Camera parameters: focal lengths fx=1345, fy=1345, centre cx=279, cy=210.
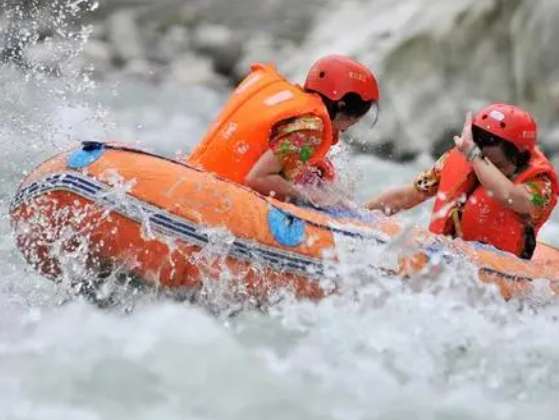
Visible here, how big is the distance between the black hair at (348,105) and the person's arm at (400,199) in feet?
2.47

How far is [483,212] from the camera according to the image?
6.29 m

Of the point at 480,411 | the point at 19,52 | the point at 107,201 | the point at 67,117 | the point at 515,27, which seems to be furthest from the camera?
the point at 19,52

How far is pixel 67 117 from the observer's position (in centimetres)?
1050

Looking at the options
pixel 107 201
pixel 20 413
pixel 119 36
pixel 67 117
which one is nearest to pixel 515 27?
pixel 67 117

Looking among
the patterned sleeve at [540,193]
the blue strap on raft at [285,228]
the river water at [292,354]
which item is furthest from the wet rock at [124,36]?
the blue strap on raft at [285,228]

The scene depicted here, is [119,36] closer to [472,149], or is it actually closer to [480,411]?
[472,149]

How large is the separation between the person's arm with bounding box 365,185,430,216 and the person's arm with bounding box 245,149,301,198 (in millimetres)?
960

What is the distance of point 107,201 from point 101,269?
30cm

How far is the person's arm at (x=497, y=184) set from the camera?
20.0 ft

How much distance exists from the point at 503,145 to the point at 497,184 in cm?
22

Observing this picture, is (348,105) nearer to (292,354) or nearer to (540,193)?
(540,193)

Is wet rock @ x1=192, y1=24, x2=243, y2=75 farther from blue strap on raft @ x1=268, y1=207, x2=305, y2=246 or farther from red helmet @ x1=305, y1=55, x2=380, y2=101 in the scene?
blue strap on raft @ x1=268, y1=207, x2=305, y2=246

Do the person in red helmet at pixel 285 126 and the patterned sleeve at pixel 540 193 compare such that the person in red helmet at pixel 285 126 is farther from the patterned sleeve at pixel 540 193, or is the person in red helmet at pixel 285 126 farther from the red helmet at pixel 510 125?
the patterned sleeve at pixel 540 193

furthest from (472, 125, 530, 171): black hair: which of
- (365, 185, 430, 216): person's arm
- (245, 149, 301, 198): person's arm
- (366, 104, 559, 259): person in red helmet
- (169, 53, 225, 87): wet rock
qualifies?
(169, 53, 225, 87): wet rock
